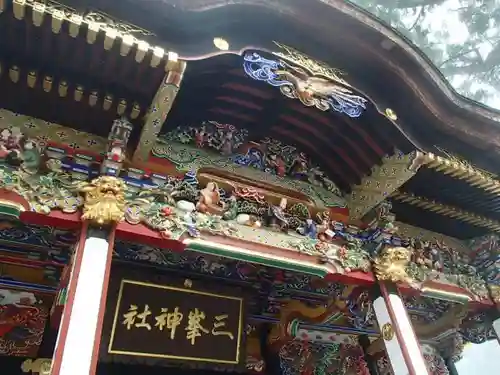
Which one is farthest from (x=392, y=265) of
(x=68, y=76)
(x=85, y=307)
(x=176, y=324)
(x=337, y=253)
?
(x=68, y=76)

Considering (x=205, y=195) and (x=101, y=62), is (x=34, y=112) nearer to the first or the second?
(x=101, y=62)

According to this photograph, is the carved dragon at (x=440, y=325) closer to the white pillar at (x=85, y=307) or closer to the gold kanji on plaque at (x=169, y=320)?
the gold kanji on plaque at (x=169, y=320)

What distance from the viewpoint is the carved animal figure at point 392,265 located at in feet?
17.4

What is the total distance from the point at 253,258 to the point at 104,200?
1592mm

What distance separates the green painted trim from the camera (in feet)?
14.4

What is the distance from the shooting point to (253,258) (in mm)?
4629

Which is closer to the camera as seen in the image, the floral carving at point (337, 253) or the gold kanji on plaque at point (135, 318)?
the floral carving at point (337, 253)

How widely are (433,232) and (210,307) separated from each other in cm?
351

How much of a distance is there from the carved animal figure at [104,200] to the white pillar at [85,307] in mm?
114

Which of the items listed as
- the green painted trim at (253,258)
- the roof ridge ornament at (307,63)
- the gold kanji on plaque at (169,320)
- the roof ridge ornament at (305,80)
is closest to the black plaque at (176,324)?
the gold kanji on plaque at (169,320)

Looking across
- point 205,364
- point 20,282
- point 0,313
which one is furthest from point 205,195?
point 0,313

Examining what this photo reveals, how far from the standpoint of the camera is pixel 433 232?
22.1ft

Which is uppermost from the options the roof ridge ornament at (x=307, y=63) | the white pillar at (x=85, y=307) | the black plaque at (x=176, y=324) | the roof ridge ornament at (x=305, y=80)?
the roof ridge ornament at (x=307, y=63)

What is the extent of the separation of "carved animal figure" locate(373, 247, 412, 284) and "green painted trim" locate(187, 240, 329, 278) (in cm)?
76
